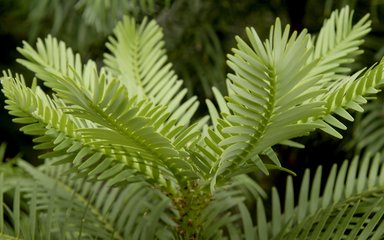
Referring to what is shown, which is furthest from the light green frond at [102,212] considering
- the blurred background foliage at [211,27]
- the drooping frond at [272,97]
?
the blurred background foliage at [211,27]

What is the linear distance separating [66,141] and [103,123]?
0.05 metres

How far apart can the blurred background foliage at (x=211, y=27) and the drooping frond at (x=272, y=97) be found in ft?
1.19

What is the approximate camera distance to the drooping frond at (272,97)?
0.23 m

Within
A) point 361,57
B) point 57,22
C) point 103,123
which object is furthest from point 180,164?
point 57,22

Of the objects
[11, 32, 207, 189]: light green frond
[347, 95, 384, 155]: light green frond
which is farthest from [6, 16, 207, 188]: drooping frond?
[347, 95, 384, 155]: light green frond

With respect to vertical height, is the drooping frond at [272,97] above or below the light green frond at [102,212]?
above

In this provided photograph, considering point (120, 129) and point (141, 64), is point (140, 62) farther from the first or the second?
point (120, 129)

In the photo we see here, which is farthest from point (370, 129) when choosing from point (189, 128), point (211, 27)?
point (189, 128)

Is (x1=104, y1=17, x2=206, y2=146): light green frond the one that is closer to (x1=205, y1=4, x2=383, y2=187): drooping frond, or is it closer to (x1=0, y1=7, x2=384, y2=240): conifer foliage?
(x1=0, y1=7, x2=384, y2=240): conifer foliage

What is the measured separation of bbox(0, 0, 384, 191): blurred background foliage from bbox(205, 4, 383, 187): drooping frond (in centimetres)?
36

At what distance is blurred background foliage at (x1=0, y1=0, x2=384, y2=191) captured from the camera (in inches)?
26.3

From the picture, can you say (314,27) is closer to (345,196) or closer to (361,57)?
(361,57)

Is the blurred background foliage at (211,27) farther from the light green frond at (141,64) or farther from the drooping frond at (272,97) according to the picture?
the drooping frond at (272,97)

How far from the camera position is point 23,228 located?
0.33 metres
